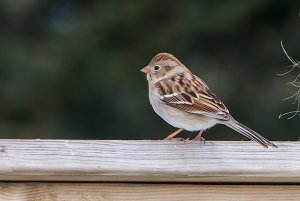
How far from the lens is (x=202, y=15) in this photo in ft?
35.9

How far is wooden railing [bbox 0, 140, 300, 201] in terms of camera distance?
3729mm

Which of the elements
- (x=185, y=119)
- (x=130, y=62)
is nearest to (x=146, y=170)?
(x=185, y=119)

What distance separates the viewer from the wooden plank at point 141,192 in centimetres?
376

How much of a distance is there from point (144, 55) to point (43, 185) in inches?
286

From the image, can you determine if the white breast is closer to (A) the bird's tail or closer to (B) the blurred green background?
(A) the bird's tail

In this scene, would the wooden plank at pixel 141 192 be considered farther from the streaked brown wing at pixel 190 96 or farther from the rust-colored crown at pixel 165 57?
the rust-colored crown at pixel 165 57

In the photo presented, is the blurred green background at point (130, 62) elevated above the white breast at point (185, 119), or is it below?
above

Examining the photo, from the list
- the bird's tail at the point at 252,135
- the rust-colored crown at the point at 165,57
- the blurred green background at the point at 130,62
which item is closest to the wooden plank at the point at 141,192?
the bird's tail at the point at 252,135

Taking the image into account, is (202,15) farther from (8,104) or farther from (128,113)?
(8,104)

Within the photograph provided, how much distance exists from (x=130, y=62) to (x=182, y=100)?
19.4 ft

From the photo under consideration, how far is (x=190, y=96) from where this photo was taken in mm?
5156

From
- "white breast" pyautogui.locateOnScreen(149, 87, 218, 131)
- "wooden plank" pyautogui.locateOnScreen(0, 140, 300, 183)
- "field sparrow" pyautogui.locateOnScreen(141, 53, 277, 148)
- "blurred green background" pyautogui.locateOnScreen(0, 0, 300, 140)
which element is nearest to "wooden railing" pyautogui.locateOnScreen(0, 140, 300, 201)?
"wooden plank" pyautogui.locateOnScreen(0, 140, 300, 183)

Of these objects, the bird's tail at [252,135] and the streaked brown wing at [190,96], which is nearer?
the bird's tail at [252,135]

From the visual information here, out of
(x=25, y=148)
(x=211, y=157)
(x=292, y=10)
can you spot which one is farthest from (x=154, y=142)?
(x=292, y=10)
